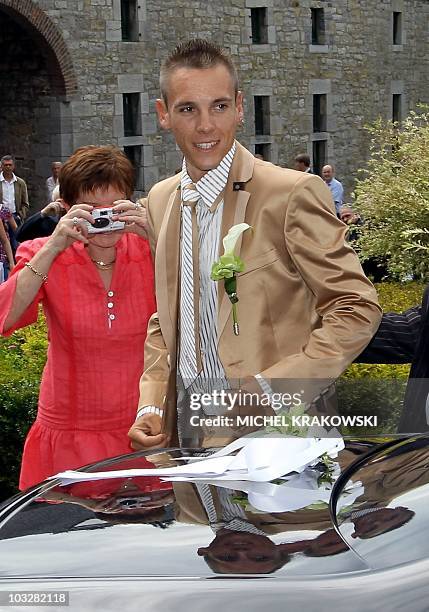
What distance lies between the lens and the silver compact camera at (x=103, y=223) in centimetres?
429

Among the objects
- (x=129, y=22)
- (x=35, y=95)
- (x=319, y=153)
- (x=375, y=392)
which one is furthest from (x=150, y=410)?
(x=319, y=153)

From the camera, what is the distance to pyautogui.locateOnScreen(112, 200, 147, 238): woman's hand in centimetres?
428

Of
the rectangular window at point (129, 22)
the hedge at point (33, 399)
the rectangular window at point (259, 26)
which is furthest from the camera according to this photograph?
the rectangular window at point (259, 26)

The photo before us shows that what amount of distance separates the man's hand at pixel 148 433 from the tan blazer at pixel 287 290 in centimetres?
6

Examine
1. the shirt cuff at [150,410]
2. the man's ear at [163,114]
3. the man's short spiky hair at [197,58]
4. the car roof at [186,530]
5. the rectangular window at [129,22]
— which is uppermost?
the rectangular window at [129,22]

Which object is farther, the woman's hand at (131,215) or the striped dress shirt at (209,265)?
the woman's hand at (131,215)

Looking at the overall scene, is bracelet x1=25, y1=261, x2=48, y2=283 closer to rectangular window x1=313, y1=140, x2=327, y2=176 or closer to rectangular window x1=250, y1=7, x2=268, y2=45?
rectangular window x1=250, y1=7, x2=268, y2=45

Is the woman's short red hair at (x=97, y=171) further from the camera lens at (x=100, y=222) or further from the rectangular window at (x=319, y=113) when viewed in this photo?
the rectangular window at (x=319, y=113)

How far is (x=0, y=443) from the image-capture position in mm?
6664

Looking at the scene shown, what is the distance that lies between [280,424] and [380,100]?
1268 inches

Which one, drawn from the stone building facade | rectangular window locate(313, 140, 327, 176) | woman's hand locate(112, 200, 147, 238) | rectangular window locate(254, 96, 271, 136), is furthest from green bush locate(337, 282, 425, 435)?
rectangular window locate(313, 140, 327, 176)

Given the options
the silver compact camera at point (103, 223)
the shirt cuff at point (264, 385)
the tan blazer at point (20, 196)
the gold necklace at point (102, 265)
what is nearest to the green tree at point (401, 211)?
the gold necklace at point (102, 265)

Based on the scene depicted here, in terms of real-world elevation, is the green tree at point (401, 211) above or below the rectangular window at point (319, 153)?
above

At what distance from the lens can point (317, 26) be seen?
1234 inches
